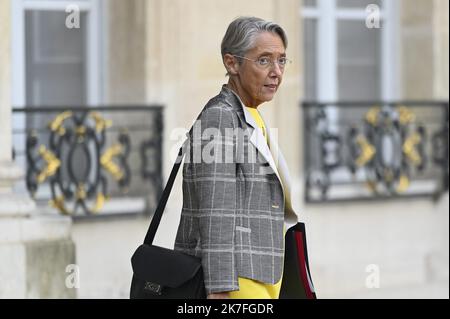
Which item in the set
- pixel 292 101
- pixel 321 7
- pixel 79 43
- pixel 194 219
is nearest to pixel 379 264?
pixel 292 101

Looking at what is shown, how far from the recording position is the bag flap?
4102 mm

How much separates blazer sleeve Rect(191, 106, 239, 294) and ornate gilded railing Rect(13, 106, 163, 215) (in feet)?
15.0

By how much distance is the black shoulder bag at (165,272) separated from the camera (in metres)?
4.09

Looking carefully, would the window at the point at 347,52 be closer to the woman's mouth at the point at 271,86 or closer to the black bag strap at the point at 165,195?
the woman's mouth at the point at 271,86

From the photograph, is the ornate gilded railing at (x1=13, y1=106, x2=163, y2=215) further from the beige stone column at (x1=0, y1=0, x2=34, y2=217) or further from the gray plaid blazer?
the gray plaid blazer

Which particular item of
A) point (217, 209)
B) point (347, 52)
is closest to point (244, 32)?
point (217, 209)

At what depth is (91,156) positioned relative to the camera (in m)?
8.98

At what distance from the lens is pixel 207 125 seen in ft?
13.5

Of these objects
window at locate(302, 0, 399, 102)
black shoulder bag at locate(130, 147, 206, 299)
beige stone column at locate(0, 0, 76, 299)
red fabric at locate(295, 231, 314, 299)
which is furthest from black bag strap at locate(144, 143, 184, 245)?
window at locate(302, 0, 399, 102)

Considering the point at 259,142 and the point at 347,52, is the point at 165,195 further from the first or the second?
the point at 347,52

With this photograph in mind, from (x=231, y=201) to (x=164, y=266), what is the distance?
0.34 metres

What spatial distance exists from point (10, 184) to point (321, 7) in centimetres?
410

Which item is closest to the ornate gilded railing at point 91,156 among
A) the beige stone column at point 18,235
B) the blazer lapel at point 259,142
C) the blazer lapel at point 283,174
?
the beige stone column at point 18,235

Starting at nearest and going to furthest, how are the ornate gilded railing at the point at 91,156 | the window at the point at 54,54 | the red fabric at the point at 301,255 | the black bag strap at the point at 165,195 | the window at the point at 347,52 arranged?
the black bag strap at the point at 165,195 < the red fabric at the point at 301,255 < the ornate gilded railing at the point at 91,156 < the window at the point at 54,54 < the window at the point at 347,52
